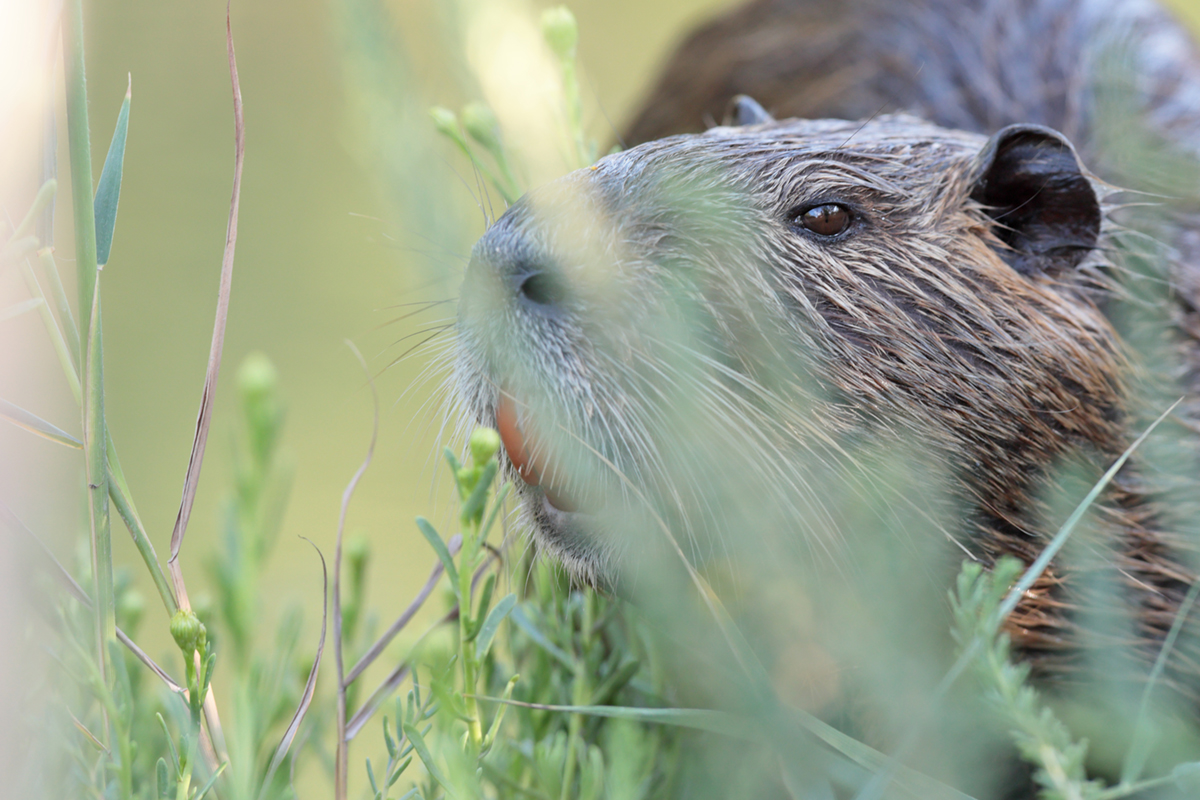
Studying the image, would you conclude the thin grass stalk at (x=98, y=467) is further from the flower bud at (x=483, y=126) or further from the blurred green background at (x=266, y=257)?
the blurred green background at (x=266, y=257)

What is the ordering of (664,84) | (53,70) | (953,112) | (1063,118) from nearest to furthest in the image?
(53,70) < (1063,118) < (953,112) < (664,84)

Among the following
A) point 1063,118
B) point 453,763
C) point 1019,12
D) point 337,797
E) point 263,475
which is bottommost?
point 337,797

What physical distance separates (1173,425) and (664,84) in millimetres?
1569

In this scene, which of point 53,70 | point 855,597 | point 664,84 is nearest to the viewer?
point 53,70

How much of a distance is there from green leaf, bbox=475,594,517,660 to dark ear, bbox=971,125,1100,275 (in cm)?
69

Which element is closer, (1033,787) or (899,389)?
(899,389)

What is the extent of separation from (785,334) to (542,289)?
8.6 inches

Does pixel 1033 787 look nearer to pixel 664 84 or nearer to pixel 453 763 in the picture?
pixel 453 763

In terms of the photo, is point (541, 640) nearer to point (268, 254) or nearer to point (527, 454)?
point (527, 454)

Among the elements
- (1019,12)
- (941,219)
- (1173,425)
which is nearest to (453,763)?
(941,219)

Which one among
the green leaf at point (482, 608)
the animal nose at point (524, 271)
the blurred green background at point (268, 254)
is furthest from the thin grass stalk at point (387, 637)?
the blurred green background at point (268, 254)

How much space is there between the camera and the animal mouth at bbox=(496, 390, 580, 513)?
816mm

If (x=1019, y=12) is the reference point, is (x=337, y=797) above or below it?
below

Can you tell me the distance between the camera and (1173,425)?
1122mm
